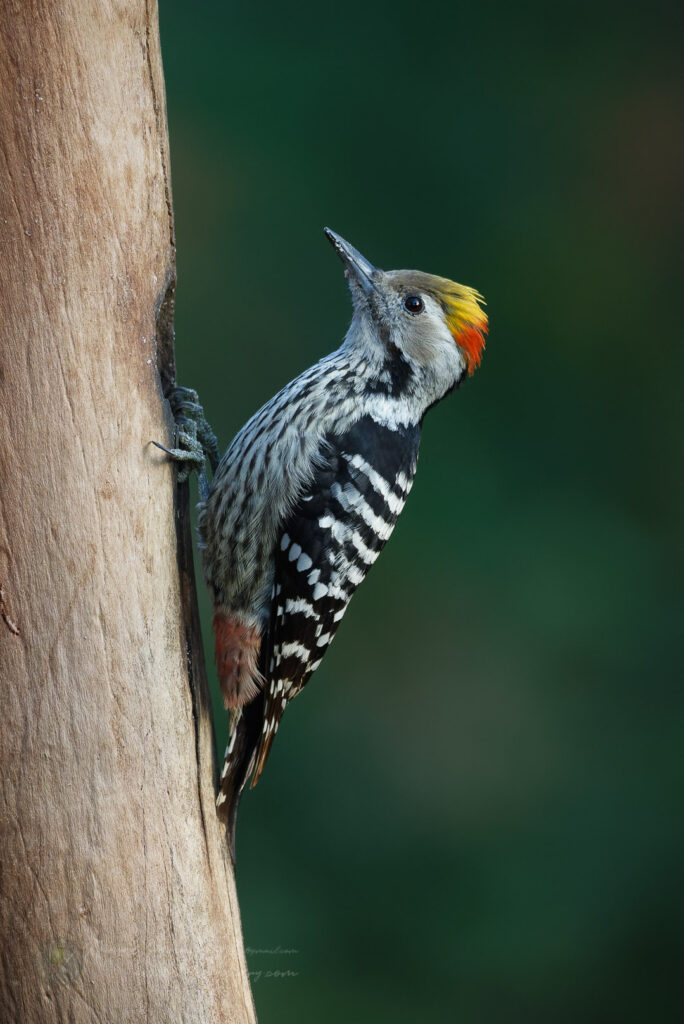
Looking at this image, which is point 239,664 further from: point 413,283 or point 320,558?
point 413,283

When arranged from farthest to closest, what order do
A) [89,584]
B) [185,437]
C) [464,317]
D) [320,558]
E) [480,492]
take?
[480,492], [464,317], [320,558], [185,437], [89,584]

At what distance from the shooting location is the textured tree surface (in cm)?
164

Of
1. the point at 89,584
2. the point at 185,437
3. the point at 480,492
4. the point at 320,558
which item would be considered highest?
the point at 185,437

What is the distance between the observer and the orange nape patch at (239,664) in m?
2.24

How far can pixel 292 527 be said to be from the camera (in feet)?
7.19

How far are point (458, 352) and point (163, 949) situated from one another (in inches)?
59.7

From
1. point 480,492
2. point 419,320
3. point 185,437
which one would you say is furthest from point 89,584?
point 480,492

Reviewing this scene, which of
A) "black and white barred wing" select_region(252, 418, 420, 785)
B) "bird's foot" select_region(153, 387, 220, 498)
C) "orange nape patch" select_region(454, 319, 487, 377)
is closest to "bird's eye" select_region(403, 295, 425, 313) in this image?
"orange nape patch" select_region(454, 319, 487, 377)

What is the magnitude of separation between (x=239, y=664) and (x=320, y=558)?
1.02ft

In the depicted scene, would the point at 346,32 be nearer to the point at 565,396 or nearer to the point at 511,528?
the point at 565,396

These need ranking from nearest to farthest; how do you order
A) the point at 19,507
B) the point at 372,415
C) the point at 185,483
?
the point at 19,507, the point at 185,483, the point at 372,415

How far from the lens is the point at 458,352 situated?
249cm

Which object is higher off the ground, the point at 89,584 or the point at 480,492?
the point at 89,584

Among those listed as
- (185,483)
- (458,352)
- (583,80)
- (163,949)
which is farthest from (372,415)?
(583,80)
